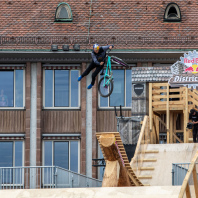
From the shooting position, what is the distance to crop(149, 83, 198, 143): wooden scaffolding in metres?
43.8

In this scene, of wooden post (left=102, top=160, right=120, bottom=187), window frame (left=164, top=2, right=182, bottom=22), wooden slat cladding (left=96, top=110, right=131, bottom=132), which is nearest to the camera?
Result: wooden post (left=102, top=160, right=120, bottom=187)

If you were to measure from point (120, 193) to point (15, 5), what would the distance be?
21418mm

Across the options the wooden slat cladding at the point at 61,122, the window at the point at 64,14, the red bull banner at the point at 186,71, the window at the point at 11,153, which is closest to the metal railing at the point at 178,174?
the red bull banner at the point at 186,71

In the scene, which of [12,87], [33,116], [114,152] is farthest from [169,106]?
[114,152]

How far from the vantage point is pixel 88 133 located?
4812cm

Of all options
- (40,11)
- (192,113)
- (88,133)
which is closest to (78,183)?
(192,113)

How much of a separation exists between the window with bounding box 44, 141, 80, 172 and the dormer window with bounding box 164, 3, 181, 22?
7600 millimetres

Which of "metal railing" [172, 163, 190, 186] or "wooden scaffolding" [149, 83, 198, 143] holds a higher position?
"wooden scaffolding" [149, 83, 198, 143]

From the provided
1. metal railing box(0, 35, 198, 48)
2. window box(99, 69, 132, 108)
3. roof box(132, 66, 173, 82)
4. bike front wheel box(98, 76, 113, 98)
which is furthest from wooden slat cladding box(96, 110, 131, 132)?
bike front wheel box(98, 76, 113, 98)

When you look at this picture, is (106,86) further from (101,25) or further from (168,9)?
(168,9)

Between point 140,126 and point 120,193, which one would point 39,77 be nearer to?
point 140,126

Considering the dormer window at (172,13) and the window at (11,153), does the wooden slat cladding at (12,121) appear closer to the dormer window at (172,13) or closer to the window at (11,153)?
the window at (11,153)

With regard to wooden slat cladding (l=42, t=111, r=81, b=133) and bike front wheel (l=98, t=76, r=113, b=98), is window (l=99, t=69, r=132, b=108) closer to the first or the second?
wooden slat cladding (l=42, t=111, r=81, b=133)

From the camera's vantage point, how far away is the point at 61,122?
48.2 m
